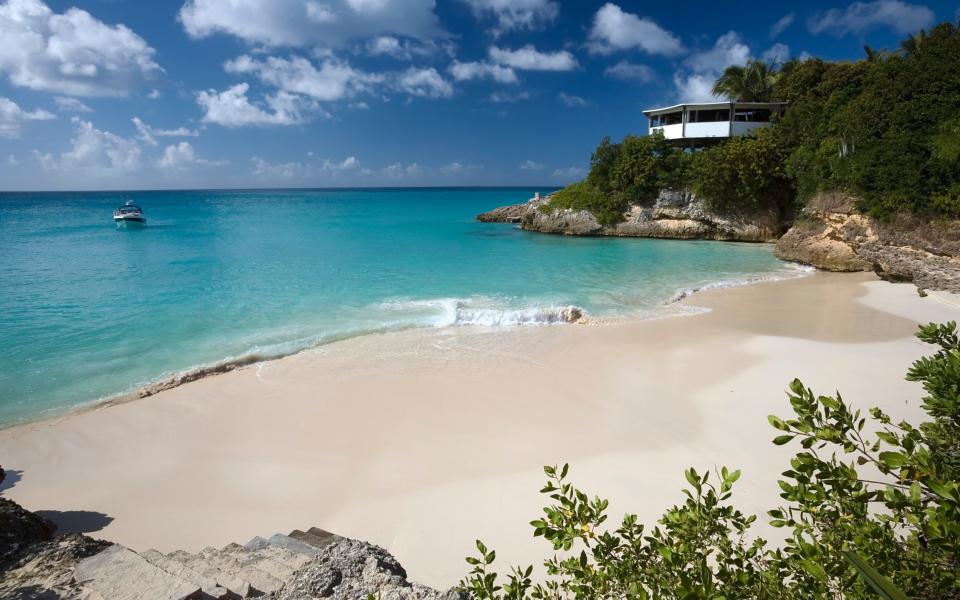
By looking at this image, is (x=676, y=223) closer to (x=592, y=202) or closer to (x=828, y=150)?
(x=592, y=202)

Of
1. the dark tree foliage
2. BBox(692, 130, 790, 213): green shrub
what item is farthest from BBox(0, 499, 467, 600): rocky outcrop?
BBox(692, 130, 790, 213): green shrub

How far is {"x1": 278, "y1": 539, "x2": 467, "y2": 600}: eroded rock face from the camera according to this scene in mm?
3115

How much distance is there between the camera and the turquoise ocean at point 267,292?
40.1ft

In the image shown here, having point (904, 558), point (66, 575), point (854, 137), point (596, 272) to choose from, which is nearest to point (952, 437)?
point (904, 558)

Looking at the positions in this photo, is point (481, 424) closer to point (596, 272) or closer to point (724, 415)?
point (724, 415)

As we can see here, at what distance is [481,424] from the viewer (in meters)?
8.47

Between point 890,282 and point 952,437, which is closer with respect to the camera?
point 952,437

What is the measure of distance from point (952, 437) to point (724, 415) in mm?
6737

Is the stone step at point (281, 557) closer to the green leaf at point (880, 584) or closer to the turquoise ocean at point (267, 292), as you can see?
the green leaf at point (880, 584)

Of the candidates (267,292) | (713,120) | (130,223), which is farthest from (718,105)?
(130,223)

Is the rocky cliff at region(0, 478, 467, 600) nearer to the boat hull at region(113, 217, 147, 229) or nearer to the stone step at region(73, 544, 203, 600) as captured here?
the stone step at region(73, 544, 203, 600)

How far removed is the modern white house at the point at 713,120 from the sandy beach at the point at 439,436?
109ft

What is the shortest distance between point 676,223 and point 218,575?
3757 centimetres

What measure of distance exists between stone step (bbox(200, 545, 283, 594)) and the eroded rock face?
0.54 m
